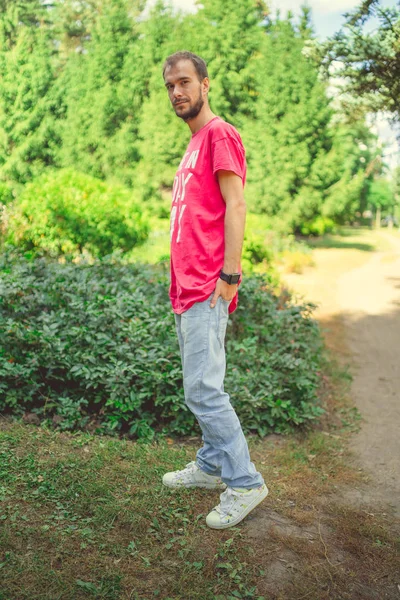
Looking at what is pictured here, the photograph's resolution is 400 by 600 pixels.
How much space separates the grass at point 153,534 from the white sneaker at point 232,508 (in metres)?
0.05

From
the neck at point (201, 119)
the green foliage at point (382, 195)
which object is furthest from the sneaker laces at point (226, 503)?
the green foliage at point (382, 195)

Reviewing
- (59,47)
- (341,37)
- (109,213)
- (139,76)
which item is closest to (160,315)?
(341,37)

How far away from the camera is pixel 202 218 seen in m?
2.67

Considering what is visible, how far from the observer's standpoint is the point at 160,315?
4949 millimetres

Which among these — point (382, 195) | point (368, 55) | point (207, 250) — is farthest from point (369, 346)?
point (382, 195)

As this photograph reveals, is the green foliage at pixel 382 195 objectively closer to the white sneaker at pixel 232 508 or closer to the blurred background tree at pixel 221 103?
the blurred background tree at pixel 221 103

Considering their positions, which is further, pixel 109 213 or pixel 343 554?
pixel 109 213

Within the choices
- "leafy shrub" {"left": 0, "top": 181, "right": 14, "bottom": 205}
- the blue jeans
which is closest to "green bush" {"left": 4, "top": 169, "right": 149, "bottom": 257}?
"leafy shrub" {"left": 0, "top": 181, "right": 14, "bottom": 205}

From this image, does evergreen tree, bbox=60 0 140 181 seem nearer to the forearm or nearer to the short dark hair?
the short dark hair

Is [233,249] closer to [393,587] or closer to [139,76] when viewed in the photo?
[393,587]

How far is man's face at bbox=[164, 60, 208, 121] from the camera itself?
8.89 ft

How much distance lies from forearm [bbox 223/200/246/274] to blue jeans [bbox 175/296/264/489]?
20 centimetres

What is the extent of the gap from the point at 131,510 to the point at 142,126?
17.0m

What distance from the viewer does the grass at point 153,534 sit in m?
2.43
